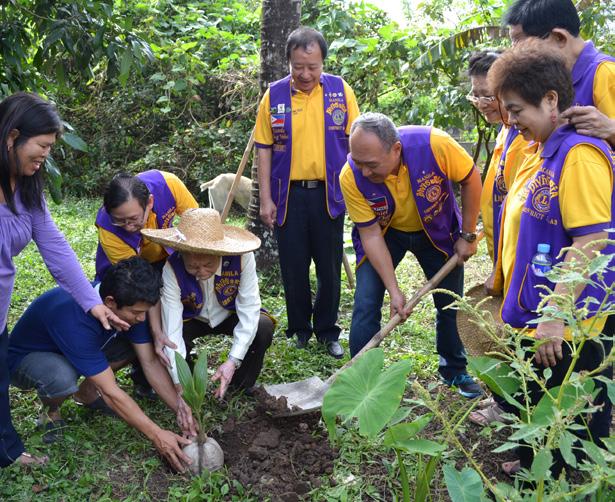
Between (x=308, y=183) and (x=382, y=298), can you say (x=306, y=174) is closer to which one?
(x=308, y=183)

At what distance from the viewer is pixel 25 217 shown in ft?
8.79

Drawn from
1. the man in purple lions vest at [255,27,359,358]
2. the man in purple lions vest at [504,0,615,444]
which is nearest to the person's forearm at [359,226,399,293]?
the man in purple lions vest at [255,27,359,358]

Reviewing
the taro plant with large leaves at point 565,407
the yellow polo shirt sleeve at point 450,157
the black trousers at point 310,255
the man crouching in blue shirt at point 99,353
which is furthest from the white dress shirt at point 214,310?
the taro plant with large leaves at point 565,407

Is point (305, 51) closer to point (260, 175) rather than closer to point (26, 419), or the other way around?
point (260, 175)

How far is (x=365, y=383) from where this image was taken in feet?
7.71

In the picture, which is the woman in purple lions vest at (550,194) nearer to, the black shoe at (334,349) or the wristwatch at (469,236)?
the wristwatch at (469,236)

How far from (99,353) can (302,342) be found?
152 centimetres

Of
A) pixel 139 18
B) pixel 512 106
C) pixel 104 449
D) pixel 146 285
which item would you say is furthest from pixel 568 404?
pixel 139 18

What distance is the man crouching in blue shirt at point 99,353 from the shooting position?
9.39 feet

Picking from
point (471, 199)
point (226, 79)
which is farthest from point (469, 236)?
point (226, 79)

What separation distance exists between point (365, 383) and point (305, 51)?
2171 mm

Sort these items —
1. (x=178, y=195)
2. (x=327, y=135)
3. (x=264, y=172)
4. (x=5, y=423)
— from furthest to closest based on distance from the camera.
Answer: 1. (x=264, y=172)
2. (x=327, y=135)
3. (x=178, y=195)
4. (x=5, y=423)

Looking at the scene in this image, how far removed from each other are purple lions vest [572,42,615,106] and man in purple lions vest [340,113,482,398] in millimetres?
762

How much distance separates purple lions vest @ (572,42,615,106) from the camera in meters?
2.47
